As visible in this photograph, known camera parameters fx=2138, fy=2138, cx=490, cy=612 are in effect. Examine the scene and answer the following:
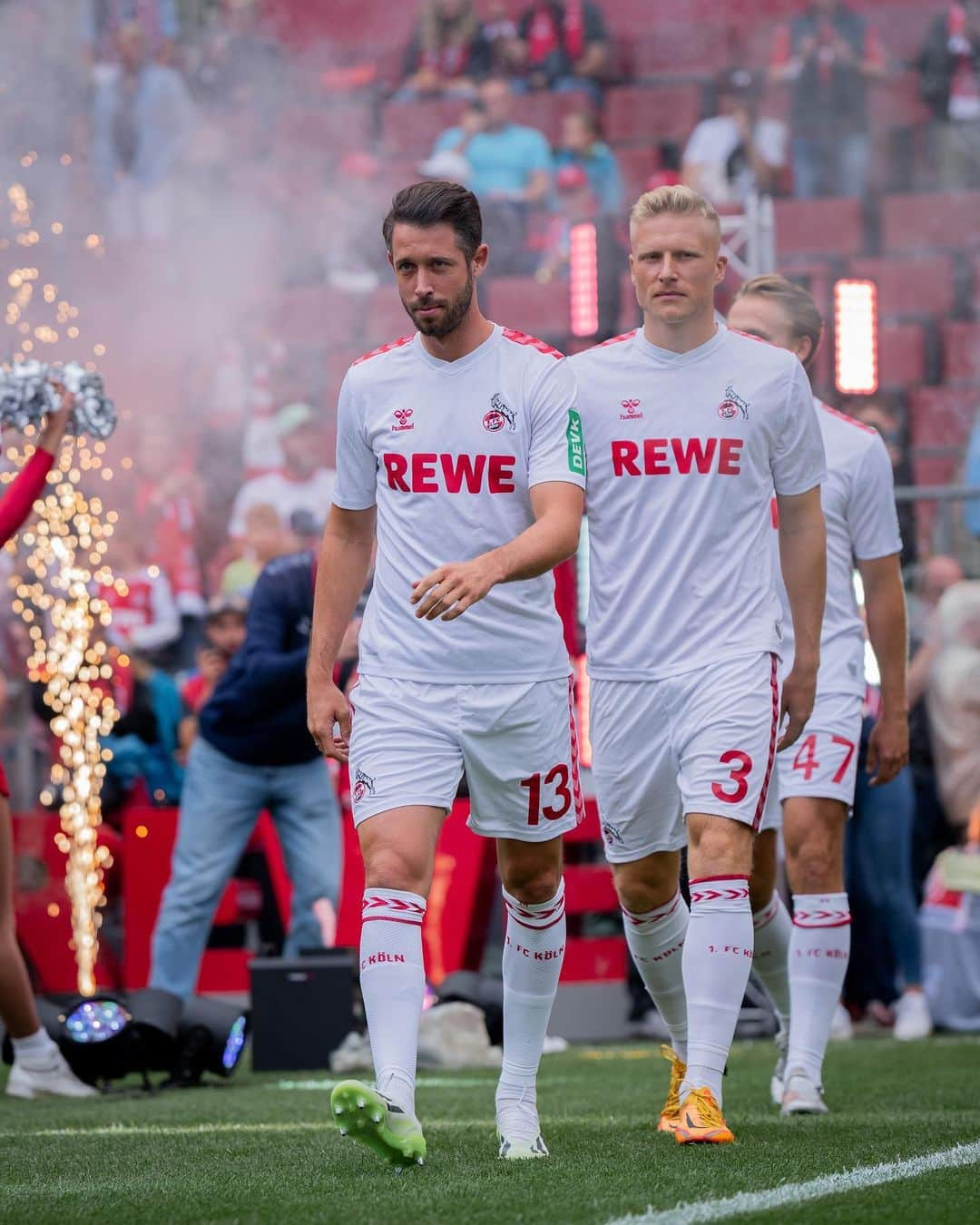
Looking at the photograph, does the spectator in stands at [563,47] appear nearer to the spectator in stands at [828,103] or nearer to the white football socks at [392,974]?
Answer: the spectator in stands at [828,103]

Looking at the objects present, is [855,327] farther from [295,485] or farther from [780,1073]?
[780,1073]

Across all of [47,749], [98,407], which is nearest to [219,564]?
[47,749]

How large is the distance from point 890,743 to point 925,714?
14.8 ft

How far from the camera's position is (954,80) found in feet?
52.1

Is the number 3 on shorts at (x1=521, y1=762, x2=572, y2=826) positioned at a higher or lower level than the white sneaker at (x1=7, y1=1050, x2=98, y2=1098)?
higher

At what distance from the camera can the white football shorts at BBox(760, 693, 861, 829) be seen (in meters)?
5.95

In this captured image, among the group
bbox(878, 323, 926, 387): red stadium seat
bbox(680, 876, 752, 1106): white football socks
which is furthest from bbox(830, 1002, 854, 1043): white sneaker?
bbox(878, 323, 926, 387): red stadium seat

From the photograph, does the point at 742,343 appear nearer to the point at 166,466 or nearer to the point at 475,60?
the point at 166,466

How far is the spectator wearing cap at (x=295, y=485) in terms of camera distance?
13055mm

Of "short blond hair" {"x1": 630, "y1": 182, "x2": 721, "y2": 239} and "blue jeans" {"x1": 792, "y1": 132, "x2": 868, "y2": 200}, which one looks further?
"blue jeans" {"x1": 792, "y1": 132, "x2": 868, "y2": 200}

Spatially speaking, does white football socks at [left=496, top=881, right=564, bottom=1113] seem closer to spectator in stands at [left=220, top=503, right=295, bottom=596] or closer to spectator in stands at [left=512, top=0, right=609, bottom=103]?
spectator in stands at [left=220, top=503, right=295, bottom=596]

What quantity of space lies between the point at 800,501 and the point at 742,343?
418 millimetres

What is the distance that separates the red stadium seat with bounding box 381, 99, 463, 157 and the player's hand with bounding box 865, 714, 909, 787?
1124cm

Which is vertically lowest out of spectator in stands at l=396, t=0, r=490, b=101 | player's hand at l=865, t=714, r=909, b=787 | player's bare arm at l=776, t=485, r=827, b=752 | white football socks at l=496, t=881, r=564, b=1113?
white football socks at l=496, t=881, r=564, b=1113
